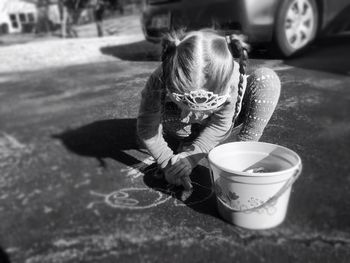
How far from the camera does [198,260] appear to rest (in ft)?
4.20

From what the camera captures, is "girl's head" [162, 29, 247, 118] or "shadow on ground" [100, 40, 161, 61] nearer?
"girl's head" [162, 29, 247, 118]

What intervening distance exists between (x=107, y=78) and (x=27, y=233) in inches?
73.7

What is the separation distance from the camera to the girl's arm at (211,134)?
1664mm

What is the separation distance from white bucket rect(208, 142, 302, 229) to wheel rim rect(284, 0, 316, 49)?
2172 millimetres

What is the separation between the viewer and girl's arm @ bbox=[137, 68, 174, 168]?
1660 mm

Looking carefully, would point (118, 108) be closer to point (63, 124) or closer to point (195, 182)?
point (63, 124)

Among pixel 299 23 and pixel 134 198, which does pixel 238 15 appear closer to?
pixel 299 23

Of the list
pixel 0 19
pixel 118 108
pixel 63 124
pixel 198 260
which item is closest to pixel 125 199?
pixel 198 260

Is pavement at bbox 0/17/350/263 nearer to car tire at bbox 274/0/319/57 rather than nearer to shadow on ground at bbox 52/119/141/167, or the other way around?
shadow on ground at bbox 52/119/141/167

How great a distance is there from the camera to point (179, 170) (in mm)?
1654

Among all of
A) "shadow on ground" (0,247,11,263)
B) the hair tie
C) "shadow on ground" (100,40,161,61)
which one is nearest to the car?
"shadow on ground" (100,40,161,61)

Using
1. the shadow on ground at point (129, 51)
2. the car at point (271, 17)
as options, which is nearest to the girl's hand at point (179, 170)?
the car at point (271, 17)

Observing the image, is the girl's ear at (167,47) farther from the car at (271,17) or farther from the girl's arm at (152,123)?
the car at (271,17)

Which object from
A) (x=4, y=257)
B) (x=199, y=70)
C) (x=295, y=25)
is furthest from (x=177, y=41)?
(x=295, y=25)
